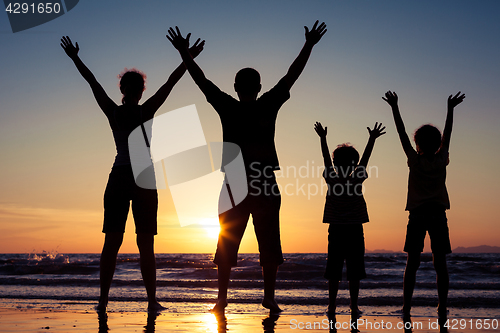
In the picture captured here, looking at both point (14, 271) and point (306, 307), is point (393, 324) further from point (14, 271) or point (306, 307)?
point (14, 271)

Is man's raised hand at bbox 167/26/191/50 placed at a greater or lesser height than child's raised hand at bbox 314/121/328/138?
Result: greater

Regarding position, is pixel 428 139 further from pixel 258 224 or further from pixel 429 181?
Answer: pixel 258 224

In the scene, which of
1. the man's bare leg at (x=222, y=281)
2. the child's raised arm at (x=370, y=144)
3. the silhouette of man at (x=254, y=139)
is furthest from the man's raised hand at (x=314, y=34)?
the man's bare leg at (x=222, y=281)

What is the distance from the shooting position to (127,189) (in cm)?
323

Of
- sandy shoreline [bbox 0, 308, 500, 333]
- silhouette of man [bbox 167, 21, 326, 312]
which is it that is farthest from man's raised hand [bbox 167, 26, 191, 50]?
sandy shoreline [bbox 0, 308, 500, 333]

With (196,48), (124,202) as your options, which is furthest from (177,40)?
(124,202)

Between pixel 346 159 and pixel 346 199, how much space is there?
1.18 feet

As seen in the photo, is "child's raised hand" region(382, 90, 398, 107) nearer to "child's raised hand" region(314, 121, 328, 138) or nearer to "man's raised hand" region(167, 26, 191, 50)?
"child's raised hand" region(314, 121, 328, 138)

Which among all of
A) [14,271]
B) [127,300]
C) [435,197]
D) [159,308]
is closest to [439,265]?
[435,197]

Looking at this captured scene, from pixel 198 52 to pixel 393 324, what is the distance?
9.15ft

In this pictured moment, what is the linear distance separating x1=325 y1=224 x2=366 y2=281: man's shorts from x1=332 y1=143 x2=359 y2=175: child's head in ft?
1.63

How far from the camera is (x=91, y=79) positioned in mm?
3420

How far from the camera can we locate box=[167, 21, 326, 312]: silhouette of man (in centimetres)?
296

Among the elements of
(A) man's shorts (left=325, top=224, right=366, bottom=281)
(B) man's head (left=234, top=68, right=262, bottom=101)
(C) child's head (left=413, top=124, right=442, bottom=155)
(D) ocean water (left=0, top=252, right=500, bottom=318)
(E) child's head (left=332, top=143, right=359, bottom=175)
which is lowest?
(D) ocean water (left=0, top=252, right=500, bottom=318)
